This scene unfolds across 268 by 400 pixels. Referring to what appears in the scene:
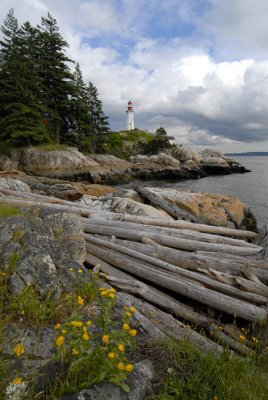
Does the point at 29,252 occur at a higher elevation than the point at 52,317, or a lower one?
higher

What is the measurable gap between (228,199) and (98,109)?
129 ft

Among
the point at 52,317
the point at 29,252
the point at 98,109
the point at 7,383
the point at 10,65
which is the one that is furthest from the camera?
the point at 98,109

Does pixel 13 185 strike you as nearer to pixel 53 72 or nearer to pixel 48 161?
pixel 48 161

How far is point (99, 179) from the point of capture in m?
28.4

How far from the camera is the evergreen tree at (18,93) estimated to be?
29594 millimetres

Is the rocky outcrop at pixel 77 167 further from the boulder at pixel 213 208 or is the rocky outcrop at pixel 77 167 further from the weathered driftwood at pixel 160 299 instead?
the weathered driftwood at pixel 160 299

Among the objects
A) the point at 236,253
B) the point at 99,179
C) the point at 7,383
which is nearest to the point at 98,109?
the point at 99,179

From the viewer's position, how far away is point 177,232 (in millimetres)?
6008

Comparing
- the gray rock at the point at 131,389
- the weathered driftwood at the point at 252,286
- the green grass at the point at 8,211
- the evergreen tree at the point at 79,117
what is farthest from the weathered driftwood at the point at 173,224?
the evergreen tree at the point at 79,117

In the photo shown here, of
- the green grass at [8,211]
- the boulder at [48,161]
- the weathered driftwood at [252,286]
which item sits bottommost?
the weathered driftwood at [252,286]

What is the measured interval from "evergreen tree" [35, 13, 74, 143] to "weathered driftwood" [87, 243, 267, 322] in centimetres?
3361

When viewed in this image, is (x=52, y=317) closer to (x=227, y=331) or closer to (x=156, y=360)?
(x=156, y=360)

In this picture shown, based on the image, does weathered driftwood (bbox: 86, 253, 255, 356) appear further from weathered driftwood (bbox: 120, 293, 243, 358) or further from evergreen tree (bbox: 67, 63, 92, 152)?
evergreen tree (bbox: 67, 63, 92, 152)

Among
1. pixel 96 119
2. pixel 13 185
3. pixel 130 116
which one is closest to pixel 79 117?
pixel 96 119
